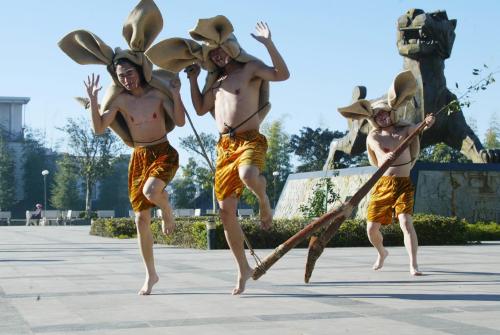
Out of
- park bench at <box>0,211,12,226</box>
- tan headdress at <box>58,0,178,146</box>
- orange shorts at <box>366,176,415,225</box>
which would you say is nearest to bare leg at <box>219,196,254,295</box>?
tan headdress at <box>58,0,178,146</box>

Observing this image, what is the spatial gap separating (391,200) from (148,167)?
288cm

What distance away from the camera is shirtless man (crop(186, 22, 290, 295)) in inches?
258

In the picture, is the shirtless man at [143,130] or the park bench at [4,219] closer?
the shirtless man at [143,130]

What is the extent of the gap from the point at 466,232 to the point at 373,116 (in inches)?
284

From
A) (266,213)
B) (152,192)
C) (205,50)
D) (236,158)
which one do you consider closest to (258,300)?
(266,213)

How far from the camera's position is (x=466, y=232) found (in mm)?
15281

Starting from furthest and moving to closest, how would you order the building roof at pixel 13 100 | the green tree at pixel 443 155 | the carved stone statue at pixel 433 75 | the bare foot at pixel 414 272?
the building roof at pixel 13 100 < the green tree at pixel 443 155 < the carved stone statue at pixel 433 75 < the bare foot at pixel 414 272

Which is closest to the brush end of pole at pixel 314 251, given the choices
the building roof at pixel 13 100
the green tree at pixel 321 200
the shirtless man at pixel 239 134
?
the shirtless man at pixel 239 134

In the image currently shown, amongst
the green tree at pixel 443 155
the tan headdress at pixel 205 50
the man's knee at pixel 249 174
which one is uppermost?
the green tree at pixel 443 155

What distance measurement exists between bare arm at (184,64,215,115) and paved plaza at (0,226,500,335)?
1.50m

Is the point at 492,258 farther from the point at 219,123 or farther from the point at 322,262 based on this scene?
the point at 219,123

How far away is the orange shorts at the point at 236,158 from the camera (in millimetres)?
6559

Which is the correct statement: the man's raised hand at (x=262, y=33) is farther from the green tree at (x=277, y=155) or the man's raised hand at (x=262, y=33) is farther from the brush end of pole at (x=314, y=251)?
the green tree at (x=277, y=155)

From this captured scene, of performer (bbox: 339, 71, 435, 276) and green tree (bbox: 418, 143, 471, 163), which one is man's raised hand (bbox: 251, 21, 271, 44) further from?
green tree (bbox: 418, 143, 471, 163)
